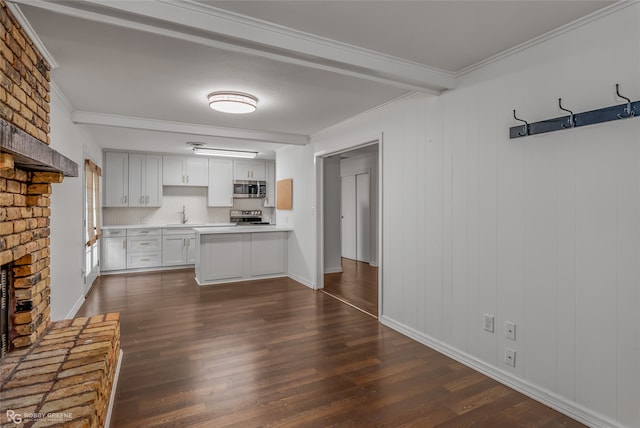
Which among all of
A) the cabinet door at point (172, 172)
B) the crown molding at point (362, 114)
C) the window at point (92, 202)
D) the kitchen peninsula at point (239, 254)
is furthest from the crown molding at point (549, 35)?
the cabinet door at point (172, 172)

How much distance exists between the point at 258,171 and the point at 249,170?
0.69ft

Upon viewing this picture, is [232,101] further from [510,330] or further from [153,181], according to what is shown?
[153,181]

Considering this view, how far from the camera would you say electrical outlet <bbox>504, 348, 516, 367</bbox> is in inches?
96.5

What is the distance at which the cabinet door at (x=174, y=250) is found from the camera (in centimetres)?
668

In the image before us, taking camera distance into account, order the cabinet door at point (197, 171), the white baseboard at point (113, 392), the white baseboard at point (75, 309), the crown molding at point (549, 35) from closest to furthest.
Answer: the crown molding at point (549, 35) < the white baseboard at point (113, 392) < the white baseboard at point (75, 309) < the cabinet door at point (197, 171)

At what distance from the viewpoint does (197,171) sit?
24.3 feet

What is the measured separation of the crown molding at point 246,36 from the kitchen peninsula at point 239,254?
3.70 metres

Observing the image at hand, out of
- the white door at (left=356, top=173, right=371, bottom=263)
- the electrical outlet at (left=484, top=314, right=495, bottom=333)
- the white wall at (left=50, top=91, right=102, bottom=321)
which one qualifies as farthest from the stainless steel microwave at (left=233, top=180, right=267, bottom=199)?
the electrical outlet at (left=484, top=314, right=495, bottom=333)

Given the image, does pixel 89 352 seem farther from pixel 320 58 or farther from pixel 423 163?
pixel 423 163

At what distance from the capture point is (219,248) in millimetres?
5578

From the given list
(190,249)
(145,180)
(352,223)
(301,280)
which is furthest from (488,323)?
(145,180)

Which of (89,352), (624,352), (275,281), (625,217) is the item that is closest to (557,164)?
(625,217)

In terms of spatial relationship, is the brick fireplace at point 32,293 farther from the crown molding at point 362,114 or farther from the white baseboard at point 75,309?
the crown molding at point 362,114

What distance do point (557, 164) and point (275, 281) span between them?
4.46m
